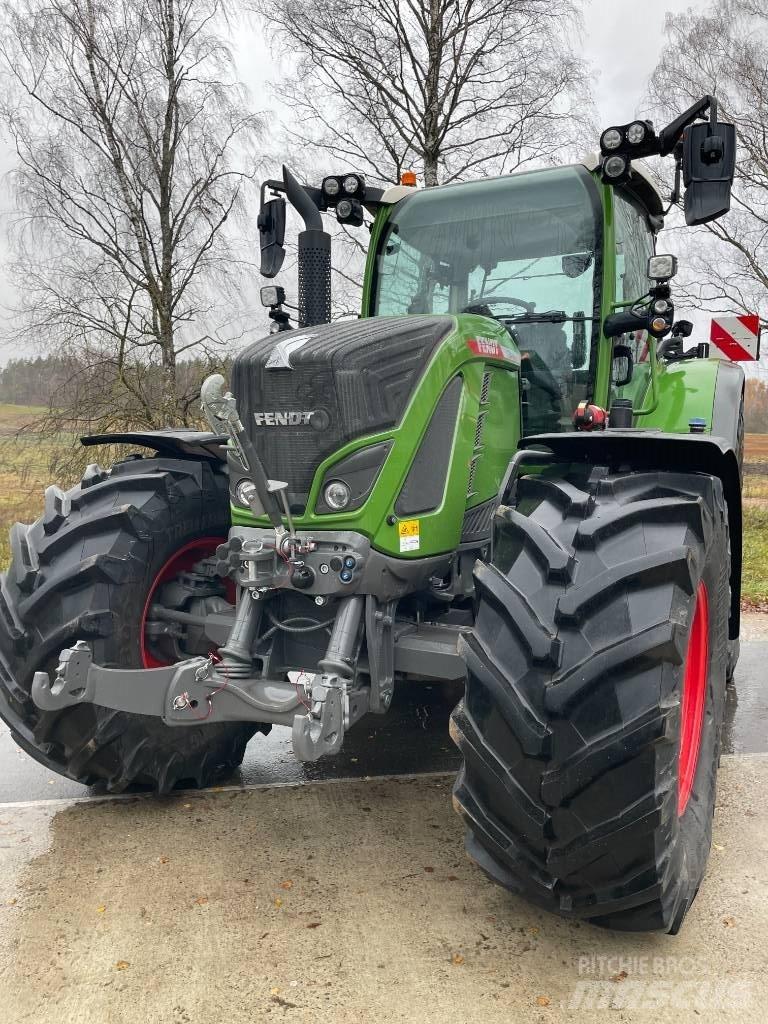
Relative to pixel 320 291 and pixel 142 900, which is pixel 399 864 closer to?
pixel 142 900

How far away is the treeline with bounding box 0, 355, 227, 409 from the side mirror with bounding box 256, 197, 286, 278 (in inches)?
237

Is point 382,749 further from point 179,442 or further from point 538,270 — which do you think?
point 538,270

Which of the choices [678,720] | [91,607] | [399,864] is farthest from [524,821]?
[91,607]

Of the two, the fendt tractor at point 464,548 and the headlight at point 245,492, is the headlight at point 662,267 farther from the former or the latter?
the headlight at point 245,492

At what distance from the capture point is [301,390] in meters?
3.02

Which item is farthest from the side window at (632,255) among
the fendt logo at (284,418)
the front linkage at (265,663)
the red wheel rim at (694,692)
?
the front linkage at (265,663)

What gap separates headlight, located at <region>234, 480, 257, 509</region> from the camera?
315 centimetres

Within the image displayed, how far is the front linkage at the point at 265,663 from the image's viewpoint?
2.85 metres

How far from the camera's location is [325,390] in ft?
9.82

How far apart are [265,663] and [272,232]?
2.28 meters

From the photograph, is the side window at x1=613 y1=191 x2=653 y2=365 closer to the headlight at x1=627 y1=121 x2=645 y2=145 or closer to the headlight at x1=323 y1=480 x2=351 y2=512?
the headlight at x1=627 y1=121 x2=645 y2=145

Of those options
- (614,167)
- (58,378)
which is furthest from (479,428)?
(58,378)

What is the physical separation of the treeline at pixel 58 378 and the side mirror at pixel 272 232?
6.01 meters

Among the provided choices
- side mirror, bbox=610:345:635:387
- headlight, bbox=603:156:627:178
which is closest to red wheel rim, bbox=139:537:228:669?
side mirror, bbox=610:345:635:387
